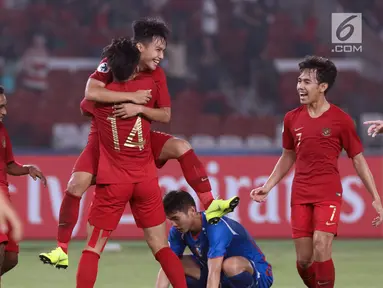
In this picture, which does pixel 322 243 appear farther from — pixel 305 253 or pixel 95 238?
pixel 95 238

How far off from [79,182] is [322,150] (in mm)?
1670

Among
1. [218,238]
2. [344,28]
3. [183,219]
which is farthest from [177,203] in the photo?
[344,28]

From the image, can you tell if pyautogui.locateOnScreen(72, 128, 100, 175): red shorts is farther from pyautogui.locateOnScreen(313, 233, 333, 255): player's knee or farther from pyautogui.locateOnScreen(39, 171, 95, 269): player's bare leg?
pyautogui.locateOnScreen(313, 233, 333, 255): player's knee

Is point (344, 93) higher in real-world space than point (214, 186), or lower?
higher

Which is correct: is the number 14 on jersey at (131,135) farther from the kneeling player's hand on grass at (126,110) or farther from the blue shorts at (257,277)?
the blue shorts at (257,277)

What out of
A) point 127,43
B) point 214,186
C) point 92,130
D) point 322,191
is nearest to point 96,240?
point 92,130

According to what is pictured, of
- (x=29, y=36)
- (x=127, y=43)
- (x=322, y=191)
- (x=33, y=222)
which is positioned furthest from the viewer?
(x=29, y=36)

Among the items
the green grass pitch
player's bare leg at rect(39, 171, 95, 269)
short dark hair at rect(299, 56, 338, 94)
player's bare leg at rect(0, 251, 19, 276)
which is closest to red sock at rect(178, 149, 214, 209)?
player's bare leg at rect(39, 171, 95, 269)

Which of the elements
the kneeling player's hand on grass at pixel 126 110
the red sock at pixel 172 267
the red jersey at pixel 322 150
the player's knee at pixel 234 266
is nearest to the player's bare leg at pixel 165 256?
the red sock at pixel 172 267

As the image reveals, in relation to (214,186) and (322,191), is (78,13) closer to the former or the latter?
(214,186)

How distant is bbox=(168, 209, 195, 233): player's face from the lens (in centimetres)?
598

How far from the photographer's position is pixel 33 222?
10.5 meters

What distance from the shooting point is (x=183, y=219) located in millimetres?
5992

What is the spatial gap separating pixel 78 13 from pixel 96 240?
7787mm
